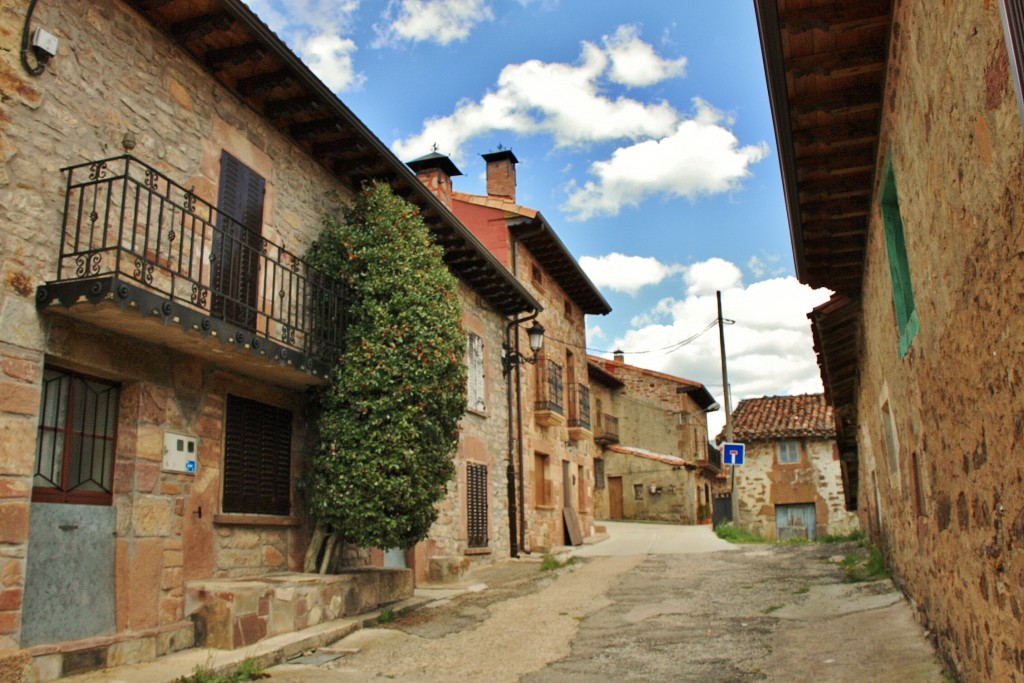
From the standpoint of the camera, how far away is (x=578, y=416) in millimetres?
20547

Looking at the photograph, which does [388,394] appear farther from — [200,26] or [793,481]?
[793,481]

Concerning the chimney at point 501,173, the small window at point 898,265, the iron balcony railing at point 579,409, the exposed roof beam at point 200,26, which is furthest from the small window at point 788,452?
the exposed roof beam at point 200,26

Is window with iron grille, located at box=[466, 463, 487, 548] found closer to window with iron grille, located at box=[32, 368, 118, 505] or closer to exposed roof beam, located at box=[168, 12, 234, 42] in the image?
window with iron grille, located at box=[32, 368, 118, 505]

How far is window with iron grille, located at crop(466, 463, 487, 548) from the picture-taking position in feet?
44.4

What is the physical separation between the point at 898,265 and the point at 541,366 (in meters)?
12.3

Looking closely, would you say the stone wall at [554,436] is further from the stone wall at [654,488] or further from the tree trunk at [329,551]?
the stone wall at [654,488]

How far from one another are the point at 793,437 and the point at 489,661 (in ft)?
78.3

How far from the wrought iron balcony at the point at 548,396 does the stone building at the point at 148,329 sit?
349 inches

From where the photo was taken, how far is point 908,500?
22.1 feet

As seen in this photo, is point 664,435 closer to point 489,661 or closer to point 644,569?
point 644,569

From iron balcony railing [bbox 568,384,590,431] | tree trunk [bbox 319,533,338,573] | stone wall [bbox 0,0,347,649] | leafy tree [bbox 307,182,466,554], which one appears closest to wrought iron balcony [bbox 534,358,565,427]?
iron balcony railing [bbox 568,384,590,431]

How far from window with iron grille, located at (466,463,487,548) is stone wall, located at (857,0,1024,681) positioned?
8.60 metres

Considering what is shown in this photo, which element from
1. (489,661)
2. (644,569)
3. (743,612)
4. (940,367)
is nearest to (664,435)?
(644,569)

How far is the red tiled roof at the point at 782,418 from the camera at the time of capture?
92.8 ft
